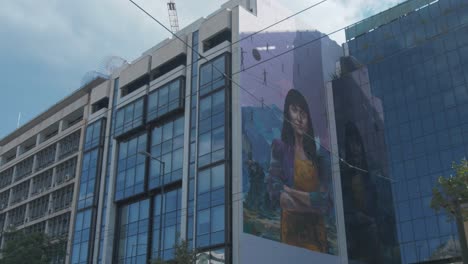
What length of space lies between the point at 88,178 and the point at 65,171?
6.90m

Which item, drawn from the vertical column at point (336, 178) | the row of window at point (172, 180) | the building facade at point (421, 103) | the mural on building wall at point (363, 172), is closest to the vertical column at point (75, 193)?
the row of window at point (172, 180)

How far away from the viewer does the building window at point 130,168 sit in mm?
54250

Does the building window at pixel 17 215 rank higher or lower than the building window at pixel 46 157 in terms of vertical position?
lower

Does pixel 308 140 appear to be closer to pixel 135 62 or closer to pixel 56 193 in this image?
pixel 135 62

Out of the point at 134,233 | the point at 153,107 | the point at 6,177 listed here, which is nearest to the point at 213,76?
the point at 153,107

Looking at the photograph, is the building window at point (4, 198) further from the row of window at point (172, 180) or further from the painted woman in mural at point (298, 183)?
the painted woman in mural at point (298, 183)

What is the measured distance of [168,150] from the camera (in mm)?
52531

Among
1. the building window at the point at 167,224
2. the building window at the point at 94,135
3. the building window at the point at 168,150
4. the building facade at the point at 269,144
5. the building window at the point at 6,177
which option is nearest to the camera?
the building facade at the point at 269,144

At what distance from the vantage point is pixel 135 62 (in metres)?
59.7

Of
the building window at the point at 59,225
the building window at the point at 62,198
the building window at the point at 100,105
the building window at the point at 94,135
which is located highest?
the building window at the point at 100,105

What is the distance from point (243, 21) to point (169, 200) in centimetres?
1695

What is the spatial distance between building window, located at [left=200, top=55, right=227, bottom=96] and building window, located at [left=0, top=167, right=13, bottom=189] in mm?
39457

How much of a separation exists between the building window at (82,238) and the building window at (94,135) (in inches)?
284

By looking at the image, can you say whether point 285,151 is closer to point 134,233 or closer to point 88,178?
point 134,233
